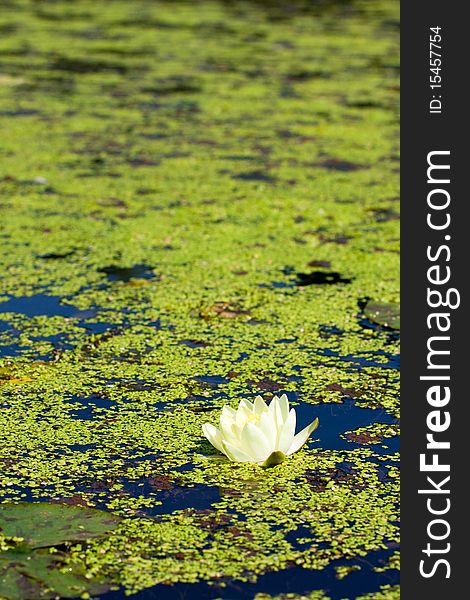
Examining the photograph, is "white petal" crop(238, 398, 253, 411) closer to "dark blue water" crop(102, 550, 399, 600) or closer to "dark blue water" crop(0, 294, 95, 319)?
"dark blue water" crop(102, 550, 399, 600)

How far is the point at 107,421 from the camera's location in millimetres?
2424

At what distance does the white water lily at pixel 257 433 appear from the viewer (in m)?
2.17

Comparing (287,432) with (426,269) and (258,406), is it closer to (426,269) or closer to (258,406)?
(258,406)

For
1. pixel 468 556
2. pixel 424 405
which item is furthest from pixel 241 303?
pixel 468 556

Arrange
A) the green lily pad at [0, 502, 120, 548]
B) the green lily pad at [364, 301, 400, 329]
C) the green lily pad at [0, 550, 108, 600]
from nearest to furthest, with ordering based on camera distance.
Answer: the green lily pad at [0, 550, 108, 600], the green lily pad at [0, 502, 120, 548], the green lily pad at [364, 301, 400, 329]

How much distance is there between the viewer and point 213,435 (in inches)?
87.4

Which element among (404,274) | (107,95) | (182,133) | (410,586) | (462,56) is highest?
(107,95)

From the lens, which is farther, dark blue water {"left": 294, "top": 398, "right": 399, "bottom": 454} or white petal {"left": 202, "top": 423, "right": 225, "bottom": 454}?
dark blue water {"left": 294, "top": 398, "right": 399, "bottom": 454}

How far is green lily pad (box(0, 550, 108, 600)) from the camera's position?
1.76 metres

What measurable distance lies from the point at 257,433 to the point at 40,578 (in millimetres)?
554

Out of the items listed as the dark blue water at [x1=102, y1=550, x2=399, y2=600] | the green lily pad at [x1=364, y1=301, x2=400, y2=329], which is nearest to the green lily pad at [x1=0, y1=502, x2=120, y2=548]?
the dark blue water at [x1=102, y1=550, x2=399, y2=600]

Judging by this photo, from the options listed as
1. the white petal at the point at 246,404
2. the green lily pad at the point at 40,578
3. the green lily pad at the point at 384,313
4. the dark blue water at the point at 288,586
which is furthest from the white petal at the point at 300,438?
the green lily pad at the point at 384,313

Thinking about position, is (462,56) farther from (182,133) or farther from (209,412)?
(182,133)

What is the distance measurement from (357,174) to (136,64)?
2.87m
